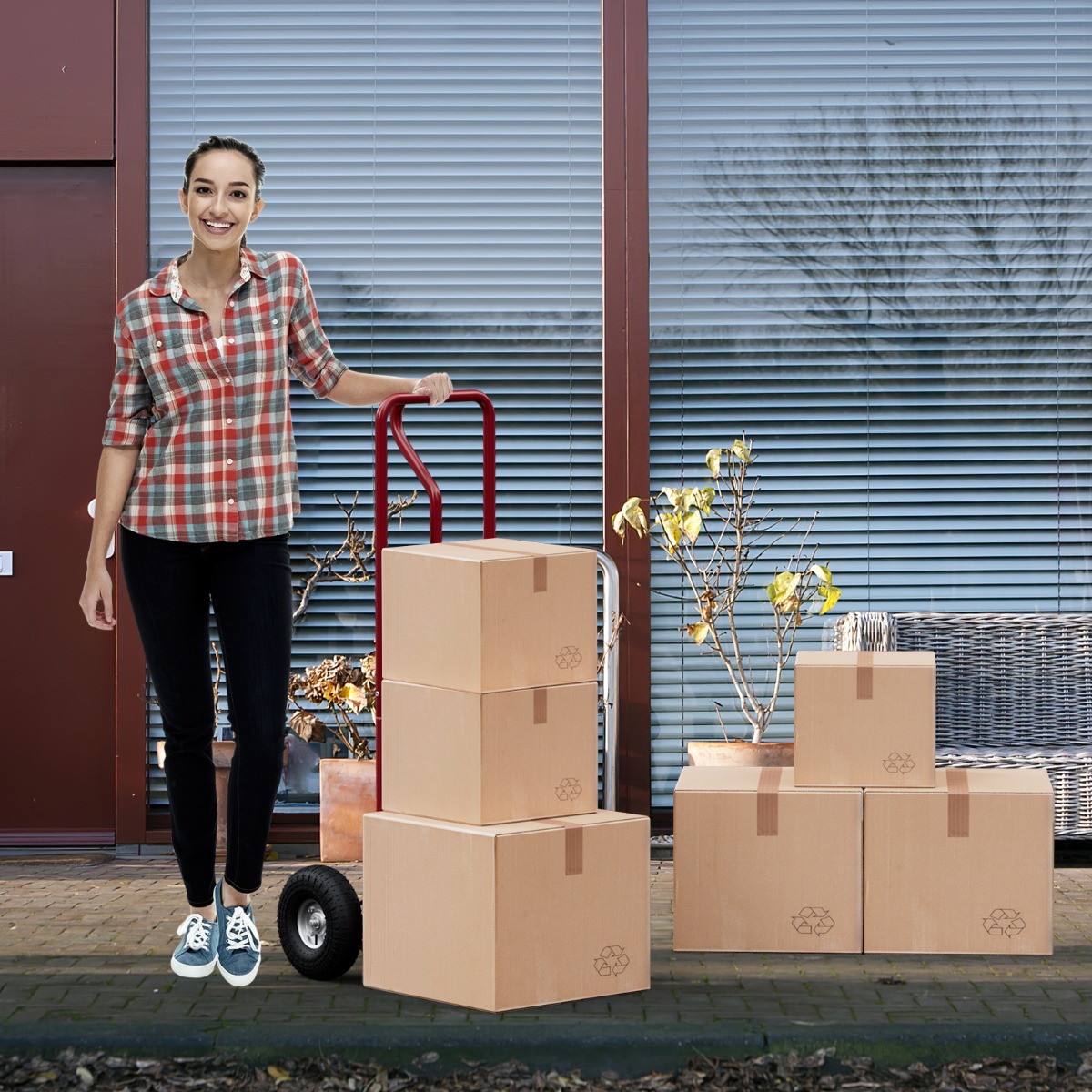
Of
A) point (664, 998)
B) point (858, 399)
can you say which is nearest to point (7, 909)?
point (664, 998)

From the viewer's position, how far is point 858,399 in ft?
18.9

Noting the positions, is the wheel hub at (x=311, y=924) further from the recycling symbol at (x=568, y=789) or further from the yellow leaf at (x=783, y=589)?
the yellow leaf at (x=783, y=589)

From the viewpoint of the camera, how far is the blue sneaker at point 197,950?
12.5 ft

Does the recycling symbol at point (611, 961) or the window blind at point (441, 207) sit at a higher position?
the window blind at point (441, 207)

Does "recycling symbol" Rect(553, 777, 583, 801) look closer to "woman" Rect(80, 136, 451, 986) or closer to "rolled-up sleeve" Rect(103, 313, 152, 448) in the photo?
"woman" Rect(80, 136, 451, 986)

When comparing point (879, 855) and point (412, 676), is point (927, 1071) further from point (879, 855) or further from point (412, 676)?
point (412, 676)

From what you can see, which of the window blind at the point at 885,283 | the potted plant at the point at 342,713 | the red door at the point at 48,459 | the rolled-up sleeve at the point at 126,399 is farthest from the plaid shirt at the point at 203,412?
the window blind at the point at 885,283

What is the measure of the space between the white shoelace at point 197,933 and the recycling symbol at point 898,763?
1685 mm

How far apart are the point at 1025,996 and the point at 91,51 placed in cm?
422

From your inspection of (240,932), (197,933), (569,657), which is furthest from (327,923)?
(569,657)

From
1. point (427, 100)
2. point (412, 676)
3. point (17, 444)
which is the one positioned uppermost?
point (427, 100)

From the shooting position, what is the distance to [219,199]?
3.69 m

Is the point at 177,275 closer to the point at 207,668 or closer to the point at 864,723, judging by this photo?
the point at 207,668

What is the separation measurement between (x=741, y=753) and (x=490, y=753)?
1.98 meters
